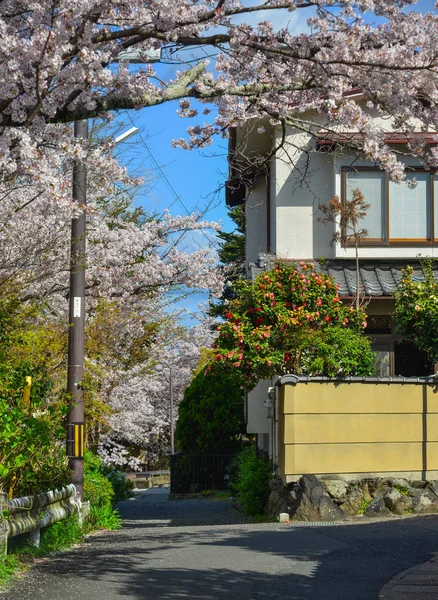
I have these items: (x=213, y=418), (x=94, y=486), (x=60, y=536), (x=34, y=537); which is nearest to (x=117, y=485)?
(x=213, y=418)

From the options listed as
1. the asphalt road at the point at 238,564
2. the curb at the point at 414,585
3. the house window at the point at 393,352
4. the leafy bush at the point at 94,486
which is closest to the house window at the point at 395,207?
the house window at the point at 393,352

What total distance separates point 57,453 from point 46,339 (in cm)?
481

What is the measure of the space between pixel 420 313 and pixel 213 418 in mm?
15815

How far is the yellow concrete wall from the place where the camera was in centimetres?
1536

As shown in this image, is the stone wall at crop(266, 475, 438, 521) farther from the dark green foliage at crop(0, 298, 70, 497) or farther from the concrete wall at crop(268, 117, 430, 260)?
the concrete wall at crop(268, 117, 430, 260)

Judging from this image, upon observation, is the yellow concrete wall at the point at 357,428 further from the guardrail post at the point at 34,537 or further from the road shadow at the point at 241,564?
the guardrail post at the point at 34,537

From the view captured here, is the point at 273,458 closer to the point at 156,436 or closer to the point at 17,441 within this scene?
the point at 17,441

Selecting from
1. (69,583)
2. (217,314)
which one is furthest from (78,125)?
(217,314)

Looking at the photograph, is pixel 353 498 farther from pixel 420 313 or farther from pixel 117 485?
pixel 117 485

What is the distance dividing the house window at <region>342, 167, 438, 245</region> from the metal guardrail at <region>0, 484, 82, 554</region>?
1032 cm

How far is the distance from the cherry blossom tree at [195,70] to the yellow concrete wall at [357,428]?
21.9ft

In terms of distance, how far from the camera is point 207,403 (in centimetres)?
3155

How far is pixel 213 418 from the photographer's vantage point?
31.7 m

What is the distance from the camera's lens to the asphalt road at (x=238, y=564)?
7605 millimetres
